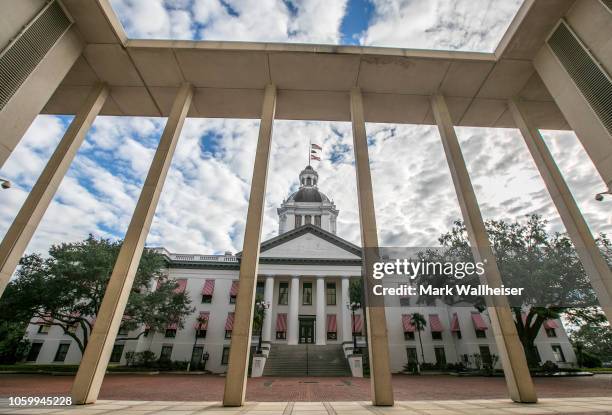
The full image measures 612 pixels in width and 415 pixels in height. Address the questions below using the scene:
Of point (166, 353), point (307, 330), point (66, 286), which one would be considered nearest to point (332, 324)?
point (307, 330)

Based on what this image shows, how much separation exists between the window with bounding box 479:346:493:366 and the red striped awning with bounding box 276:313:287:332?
66.2 ft

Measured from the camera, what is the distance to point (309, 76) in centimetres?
775

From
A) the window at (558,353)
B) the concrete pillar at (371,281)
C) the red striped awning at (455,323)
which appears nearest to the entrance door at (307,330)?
the red striped awning at (455,323)

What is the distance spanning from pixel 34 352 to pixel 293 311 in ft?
85.3

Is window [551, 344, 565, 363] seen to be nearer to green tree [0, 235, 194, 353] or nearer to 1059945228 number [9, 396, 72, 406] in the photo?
green tree [0, 235, 194, 353]

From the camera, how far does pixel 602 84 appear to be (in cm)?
549

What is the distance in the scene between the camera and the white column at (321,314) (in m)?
27.1

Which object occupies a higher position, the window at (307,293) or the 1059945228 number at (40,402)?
the window at (307,293)

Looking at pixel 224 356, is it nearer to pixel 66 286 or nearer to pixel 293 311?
pixel 293 311

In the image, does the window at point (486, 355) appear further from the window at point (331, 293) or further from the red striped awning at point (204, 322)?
the red striped awning at point (204, 322)

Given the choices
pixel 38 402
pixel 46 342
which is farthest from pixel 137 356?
pixel 38 402

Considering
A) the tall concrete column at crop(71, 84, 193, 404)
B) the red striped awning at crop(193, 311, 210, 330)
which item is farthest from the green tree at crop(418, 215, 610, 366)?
the red striped awning at crop(193, 311, 210, 330)

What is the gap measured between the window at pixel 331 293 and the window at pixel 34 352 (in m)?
29.6

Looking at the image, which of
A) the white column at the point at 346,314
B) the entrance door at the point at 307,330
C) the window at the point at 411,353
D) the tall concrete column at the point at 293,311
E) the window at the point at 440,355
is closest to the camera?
the tall concrete column at the point at 293,311
